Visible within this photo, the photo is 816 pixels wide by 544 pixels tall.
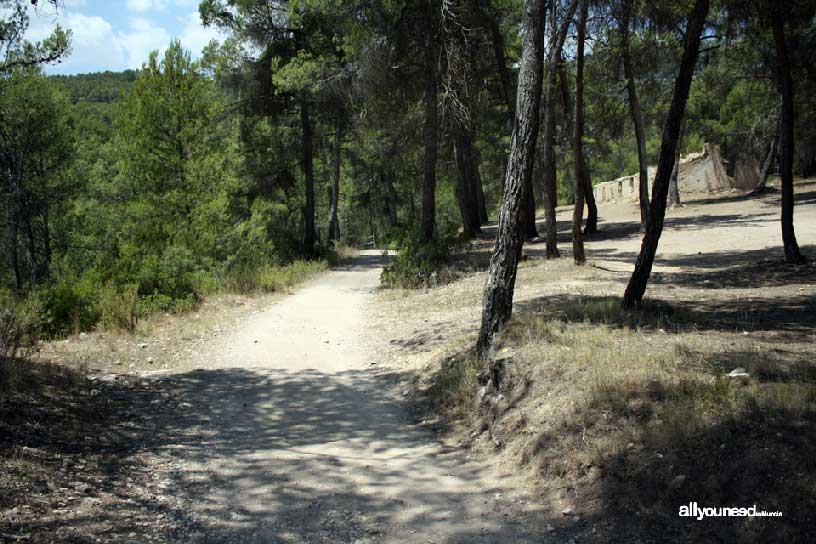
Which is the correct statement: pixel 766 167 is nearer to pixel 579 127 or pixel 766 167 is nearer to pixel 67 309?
pixel 579 127

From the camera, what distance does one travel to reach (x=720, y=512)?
4008 millimetres

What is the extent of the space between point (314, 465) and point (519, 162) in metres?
4.22

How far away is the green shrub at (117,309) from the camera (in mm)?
11359

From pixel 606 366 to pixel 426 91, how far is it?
511 inches

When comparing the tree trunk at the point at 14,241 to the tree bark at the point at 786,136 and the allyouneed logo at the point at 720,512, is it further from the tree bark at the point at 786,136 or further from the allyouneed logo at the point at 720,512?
the tree bark at the point at 786,136

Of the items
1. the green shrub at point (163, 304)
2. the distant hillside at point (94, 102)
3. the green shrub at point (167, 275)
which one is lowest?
the green shrub at point (163, 304)

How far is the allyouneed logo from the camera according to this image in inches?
151

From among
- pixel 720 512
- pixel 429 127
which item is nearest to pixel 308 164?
pixel 429 127

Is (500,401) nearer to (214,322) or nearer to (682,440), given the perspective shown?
(682,440)

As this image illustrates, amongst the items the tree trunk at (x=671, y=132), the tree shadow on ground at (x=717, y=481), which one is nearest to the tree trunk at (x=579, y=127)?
the tree trunk at (x=671, y=132)

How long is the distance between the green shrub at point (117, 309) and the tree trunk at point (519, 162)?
7003 mm

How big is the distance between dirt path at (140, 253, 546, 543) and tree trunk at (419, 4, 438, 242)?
874cm

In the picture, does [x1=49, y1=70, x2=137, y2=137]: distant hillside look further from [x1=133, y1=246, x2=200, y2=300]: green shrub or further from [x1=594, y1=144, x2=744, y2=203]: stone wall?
[x1=594, y1=144, x2=744, y2=203]: stone wall

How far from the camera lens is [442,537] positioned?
4469mm
